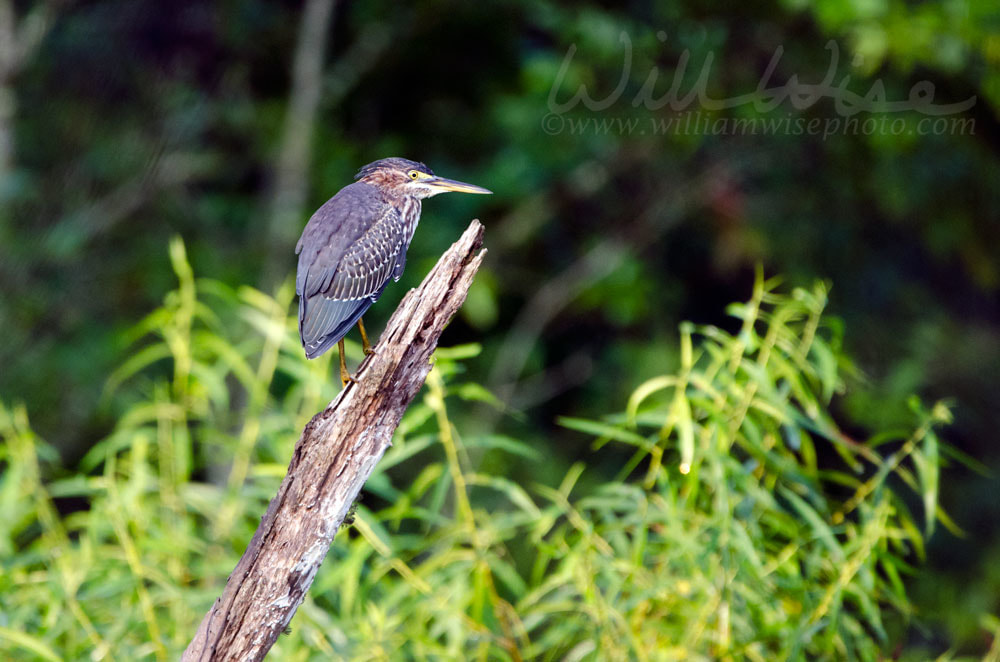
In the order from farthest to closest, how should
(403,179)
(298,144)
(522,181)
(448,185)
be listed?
1. (522,181)
2. (298,144)
3. (403,179)
4. (448,185)

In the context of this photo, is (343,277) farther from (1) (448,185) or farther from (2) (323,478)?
(2) (323,478)

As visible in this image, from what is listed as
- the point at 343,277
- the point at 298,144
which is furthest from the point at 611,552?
the point at 298,144

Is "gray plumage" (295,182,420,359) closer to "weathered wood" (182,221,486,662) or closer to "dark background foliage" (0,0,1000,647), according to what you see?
"weathered wood" (182,221,486,662)

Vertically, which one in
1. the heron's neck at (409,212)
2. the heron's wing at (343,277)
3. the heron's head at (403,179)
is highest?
the heron's head at (403,179)

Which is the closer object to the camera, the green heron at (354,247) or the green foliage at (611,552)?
the green heron at (354,247)

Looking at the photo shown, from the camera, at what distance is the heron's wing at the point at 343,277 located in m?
2.39

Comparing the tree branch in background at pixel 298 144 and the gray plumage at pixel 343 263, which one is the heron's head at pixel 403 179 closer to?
the gray plumage at pixel 343 263

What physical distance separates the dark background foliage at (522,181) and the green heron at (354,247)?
3246 millimetres

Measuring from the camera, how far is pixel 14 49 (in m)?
6.25

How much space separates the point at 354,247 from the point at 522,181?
4026mm

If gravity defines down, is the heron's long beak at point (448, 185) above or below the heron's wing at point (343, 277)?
above

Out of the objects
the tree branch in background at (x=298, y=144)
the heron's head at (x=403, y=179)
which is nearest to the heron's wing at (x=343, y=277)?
the heron's head at (x=403, y=179)

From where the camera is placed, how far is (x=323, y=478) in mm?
1937

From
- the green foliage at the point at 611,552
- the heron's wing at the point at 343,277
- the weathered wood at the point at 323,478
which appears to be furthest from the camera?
the green foliage at the point at 611,552
